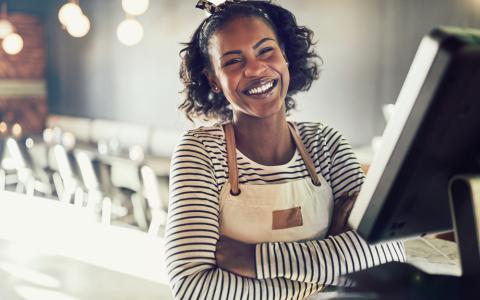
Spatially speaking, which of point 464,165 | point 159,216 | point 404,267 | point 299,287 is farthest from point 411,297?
point 159,216

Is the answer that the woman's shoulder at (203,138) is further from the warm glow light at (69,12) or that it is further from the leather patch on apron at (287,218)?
the warm glow light at (69,12)

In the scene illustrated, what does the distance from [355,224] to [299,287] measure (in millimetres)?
414

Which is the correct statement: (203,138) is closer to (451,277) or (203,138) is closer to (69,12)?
(451,277)

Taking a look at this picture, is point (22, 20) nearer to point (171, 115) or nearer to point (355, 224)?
point (171, 115)

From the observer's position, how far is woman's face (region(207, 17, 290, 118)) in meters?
1.17

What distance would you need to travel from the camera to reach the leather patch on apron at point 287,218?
3.59ft

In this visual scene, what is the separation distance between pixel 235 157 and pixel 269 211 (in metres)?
0.15

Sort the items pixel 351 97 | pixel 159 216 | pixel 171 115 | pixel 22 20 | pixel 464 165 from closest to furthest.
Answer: pixel 464 165 < pixel 159 216 < pixel 351 97 < pixel 171 115 < pixel 22 20

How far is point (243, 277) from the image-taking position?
1.03 m

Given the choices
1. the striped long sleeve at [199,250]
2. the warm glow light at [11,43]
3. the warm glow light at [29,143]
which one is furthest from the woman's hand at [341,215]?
the warm glow light at [11,43]

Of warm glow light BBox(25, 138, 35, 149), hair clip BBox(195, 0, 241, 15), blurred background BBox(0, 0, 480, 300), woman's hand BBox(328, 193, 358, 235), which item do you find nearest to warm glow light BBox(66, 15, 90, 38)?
blurred background BBox(0, 0, 480, 300)

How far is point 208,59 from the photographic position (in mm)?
1274

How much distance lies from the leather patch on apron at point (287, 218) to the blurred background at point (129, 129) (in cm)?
193

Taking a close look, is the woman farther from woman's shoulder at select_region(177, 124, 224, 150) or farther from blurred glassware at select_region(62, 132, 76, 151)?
blurred glassware at select_region(62, 132, 76, 151)
